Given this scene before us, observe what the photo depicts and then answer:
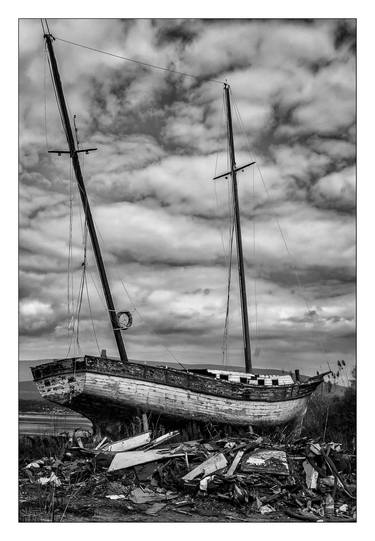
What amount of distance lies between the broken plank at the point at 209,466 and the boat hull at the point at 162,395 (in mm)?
1341

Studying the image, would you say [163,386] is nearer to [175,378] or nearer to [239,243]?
[175,378]

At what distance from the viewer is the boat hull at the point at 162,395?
33.9ft

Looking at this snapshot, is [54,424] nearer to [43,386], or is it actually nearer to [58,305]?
[43,386]

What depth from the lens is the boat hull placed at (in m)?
10.3

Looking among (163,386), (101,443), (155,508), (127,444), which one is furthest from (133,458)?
(163,386)

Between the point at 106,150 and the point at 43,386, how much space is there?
4.31 meters

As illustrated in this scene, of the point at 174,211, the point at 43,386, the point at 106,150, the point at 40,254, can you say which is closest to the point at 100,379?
the point at 43,386

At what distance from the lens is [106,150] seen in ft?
34.2

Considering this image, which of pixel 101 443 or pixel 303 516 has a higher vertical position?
pixel 101 443

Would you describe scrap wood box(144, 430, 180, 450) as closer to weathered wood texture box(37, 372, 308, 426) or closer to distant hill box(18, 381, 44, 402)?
weathered wood texture box(37, 372, 308, 426)

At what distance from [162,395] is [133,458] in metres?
1.60

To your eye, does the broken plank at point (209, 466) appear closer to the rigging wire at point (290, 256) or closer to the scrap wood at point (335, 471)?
the scrap wood at point (335, 471)

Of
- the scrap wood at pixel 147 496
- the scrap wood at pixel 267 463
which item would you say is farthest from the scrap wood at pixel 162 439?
the scrap wood at pixel 267 463

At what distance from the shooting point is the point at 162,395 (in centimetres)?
1102
